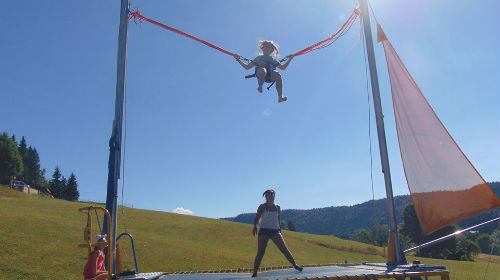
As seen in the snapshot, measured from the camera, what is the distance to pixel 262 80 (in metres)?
10.2

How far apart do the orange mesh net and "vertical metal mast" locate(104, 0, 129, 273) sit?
602cm

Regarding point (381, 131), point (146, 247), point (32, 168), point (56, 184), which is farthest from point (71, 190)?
point (381, 131)

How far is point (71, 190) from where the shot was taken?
97062 millimetres

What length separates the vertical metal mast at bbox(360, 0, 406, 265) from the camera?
25.8 feet

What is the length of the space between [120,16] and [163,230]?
45877mm

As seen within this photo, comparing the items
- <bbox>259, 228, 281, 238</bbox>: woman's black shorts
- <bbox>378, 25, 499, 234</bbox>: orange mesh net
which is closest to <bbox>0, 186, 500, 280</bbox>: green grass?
<bbox>259, 228, 281, 238</bbox>: woman's black shorts

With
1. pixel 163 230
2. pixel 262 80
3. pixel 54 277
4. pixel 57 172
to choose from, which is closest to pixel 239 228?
pixel 163 230

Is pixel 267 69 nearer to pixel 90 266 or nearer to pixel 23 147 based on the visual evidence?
pixel 90 266

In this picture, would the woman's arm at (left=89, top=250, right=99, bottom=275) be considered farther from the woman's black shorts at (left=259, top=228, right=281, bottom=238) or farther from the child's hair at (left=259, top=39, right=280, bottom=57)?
the child's hair at (left=259, top=39, right=280, bottom=57)

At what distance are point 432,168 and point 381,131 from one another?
1313 mm

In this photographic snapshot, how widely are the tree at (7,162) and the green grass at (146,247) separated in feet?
103

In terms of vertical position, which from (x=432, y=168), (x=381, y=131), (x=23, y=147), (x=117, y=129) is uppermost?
(x=23, y=147)

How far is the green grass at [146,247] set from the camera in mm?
24297

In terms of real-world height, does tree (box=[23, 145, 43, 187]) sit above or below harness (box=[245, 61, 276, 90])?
above
